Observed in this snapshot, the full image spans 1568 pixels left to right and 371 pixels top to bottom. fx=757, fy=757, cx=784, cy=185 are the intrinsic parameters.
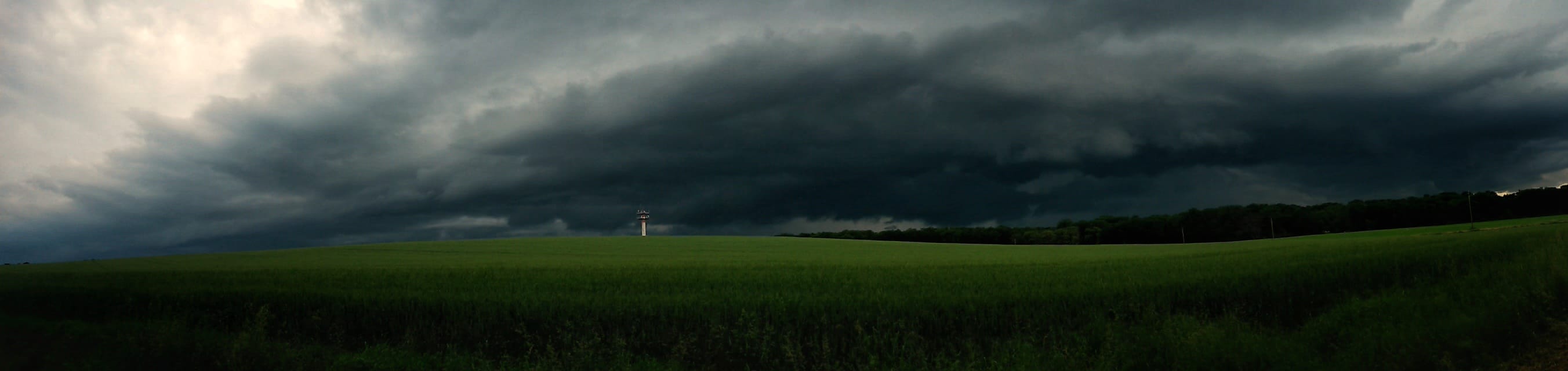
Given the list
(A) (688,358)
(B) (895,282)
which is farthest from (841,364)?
(B) (895,282)

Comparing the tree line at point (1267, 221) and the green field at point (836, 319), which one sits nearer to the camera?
the green field at point (836, 319)

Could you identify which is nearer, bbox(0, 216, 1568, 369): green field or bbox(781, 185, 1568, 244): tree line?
bbox(0, 216, 1568, 369): green field

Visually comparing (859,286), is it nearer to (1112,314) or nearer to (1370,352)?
(1112,314)

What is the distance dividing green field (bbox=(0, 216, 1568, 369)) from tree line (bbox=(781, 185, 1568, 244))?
207ft

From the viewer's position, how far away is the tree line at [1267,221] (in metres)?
78.8

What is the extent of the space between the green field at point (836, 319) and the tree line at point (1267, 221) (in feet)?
207

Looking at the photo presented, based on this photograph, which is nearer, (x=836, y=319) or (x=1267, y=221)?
(x=836, y=319)

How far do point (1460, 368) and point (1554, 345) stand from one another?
127 cm

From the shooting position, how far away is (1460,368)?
436 inches

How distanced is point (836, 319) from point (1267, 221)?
3874 inches

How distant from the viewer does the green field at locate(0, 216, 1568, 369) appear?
484 inches

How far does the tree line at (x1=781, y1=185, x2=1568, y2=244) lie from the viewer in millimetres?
78812

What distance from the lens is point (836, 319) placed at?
531 inches

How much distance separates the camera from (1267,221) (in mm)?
92750
